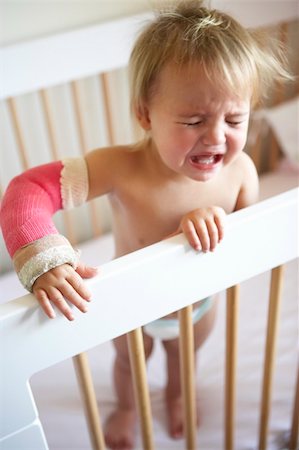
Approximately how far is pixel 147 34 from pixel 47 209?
0.79 ft

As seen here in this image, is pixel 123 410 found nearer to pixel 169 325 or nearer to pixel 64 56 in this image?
pixel 169 325

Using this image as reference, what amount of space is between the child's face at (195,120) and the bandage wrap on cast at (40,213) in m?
0.13

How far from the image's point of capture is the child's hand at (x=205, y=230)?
0.55 metres

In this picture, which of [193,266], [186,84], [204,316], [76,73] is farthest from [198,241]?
[76,73]

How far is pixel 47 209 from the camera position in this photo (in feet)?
2.07

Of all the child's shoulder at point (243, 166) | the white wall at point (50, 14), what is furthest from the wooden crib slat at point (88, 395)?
the white wall at point (50, 14)

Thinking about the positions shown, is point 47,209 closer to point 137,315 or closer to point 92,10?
point 137,315

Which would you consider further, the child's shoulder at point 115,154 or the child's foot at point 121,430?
the child's foot at point 121,430

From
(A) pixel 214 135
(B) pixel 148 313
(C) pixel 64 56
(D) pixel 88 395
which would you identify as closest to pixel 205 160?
(A) pixel 214 135

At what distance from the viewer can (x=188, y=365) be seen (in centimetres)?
63

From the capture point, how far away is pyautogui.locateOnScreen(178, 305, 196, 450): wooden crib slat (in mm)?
596

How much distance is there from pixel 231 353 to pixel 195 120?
0.98 feet

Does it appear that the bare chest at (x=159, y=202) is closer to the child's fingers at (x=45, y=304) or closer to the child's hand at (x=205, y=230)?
the child's hand at (x=205, y=230)

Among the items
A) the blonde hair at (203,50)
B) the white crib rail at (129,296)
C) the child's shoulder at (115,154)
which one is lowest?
the white crib rail at (129,296)
